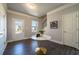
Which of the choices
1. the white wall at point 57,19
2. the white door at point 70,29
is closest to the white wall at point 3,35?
the white wall at point 57,19

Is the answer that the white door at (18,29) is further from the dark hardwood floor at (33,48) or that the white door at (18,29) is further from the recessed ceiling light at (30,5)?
the recessed ceiling light at (30,5)

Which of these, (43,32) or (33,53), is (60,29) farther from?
(33,53)

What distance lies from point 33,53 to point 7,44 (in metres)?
0.61

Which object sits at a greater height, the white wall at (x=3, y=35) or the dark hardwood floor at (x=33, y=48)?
the white wall at (x=3, y=35)

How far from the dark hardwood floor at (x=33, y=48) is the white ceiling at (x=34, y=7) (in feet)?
2.17

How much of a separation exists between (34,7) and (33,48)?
91 centimetres

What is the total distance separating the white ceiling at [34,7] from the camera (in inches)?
65.2

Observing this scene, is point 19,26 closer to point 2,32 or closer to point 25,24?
point 25,24

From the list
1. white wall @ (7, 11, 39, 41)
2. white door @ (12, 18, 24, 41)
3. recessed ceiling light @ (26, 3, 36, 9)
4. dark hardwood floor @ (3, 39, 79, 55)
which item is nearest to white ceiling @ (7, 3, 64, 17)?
recessed ceiling light @ (26, 3, 36, 9)

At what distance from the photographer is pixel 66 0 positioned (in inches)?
61.0

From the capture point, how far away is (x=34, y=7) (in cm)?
174

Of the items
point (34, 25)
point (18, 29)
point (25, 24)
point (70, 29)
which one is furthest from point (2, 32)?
point (70, 29)

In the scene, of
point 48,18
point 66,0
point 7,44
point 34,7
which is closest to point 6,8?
point 34,7
